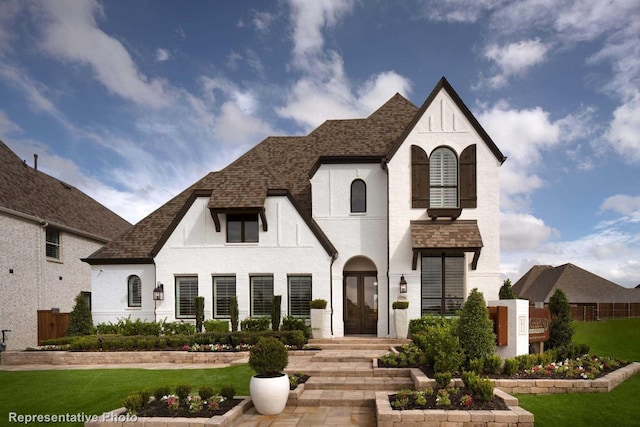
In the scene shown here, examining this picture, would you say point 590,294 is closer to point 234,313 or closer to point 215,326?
point 234,313

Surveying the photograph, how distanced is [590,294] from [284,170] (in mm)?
29598

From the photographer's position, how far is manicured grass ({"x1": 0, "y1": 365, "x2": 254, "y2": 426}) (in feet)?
33.9

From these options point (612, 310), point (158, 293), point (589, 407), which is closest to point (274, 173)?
point (158, 293)

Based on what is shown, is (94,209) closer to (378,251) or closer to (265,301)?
(265,301)

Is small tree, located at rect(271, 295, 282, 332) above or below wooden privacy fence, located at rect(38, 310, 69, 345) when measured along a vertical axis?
above

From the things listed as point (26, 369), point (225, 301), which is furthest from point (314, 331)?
point (26, 369)

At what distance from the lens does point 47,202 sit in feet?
88.4

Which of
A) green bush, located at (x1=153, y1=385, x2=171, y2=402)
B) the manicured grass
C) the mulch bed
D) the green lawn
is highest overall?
green bush, located at (x1=153, y1=385, x2=171, y2=402)

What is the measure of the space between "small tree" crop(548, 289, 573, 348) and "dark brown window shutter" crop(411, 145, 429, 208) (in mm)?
6534

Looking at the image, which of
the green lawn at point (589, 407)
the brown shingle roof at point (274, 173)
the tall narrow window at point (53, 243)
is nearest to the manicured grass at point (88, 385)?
the green lawn at point (589, 407)

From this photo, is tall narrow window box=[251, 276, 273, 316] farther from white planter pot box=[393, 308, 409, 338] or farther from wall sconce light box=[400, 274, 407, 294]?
wall sconce light box=[400, 274, 407, 294]

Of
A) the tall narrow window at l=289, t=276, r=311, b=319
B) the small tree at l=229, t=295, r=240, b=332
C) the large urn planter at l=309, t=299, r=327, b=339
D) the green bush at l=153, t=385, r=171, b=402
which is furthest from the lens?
the tall narrow window at l=289, t=276, r=311, b=319

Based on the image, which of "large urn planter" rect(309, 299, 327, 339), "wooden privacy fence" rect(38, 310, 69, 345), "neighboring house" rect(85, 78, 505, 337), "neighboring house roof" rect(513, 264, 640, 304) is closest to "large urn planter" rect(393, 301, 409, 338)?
"neighboring house" rect(85, 78, 505, 337)

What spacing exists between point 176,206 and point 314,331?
32.3 ft
